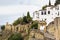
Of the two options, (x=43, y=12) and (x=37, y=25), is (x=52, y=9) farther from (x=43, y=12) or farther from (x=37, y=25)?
(x=37, y=25)

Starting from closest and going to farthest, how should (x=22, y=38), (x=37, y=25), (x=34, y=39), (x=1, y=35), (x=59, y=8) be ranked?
(x=34, y=39) → (x=22, y=38) → (x=37, y=25) → (x=59, y=8) → (x=1, y=35)

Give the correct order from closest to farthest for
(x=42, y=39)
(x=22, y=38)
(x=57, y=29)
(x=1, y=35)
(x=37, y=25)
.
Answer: (x=57, y=29) < (x=42, y=39) < (x=22, y=38) < (x=37, y=25) < (x=1, y=35)

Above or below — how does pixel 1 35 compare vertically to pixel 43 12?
below

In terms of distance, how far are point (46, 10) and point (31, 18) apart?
→ 20.8ft

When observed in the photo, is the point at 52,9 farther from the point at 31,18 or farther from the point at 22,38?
the point at 22,38

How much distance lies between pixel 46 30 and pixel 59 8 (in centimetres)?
2232

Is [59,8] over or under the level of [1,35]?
over

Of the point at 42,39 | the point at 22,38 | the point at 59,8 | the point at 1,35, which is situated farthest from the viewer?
the point at 1,35

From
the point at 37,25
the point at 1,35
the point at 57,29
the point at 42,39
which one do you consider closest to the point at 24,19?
the point at 1,35

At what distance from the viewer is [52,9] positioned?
68750 mm

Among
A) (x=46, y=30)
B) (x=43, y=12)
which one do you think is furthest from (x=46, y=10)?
(x=46, y=30)

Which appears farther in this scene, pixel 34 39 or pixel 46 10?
pixel 46 10

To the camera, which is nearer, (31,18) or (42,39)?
(42,39)

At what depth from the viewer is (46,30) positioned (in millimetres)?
44500
